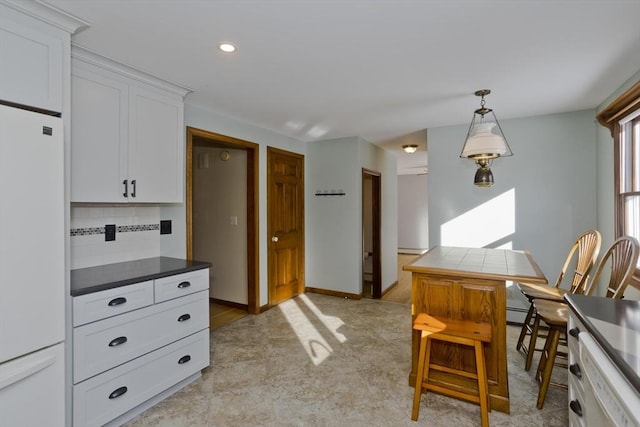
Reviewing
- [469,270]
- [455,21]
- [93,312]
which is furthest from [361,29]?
[93,312]

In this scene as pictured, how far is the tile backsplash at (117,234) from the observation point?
2.33 meters

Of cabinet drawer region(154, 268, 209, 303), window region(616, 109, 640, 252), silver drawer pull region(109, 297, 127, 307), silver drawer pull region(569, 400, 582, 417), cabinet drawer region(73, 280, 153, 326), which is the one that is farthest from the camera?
window region(616, 109, 640, 252)

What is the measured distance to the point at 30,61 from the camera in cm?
162

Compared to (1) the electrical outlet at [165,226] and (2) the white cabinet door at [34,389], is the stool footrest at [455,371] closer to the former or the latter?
(2) the white cabinet door at [34,389]

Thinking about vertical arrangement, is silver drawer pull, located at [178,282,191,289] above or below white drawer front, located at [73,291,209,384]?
above

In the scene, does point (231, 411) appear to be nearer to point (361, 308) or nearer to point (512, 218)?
point (361, 308)

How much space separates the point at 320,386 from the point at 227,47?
244 cm

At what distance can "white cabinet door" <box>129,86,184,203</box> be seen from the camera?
7.82 feet

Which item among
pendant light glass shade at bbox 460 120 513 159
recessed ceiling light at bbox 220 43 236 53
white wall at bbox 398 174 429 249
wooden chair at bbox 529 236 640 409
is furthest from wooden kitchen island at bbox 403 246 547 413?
white wall at bbox 398 174 429 249

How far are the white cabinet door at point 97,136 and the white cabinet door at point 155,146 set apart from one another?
0.22 ft

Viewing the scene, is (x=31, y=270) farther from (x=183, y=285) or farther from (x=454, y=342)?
(x=454, y=342)

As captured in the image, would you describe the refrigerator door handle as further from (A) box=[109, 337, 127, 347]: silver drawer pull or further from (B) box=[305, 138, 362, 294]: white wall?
(B) box=[305, 138, 362, 294]: white wall

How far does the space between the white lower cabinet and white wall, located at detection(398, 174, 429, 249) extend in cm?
807

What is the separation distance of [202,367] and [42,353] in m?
1.13
